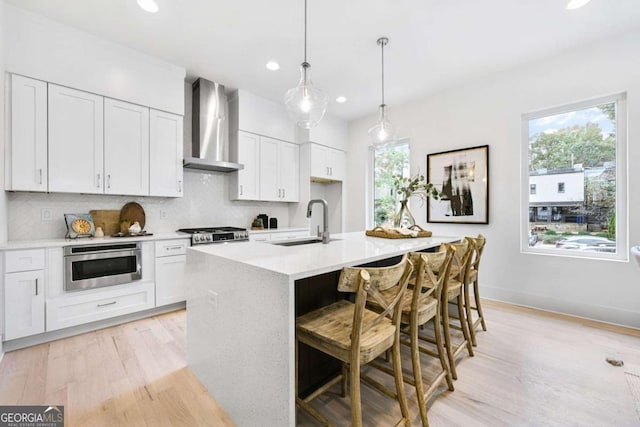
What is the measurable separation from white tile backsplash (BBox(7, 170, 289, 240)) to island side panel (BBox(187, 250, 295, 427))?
2.04 metres

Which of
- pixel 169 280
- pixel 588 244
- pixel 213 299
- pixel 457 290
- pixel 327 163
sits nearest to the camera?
pixel 213 299

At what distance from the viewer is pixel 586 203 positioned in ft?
9.75

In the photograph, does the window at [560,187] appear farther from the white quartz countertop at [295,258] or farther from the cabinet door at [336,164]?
the cabinet door at [336,164]

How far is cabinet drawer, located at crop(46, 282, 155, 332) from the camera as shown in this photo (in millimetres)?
2434

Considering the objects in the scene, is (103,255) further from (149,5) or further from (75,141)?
(149,5)

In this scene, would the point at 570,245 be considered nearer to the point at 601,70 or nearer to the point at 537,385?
the point at 601,70

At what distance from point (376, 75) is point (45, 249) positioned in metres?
3.89

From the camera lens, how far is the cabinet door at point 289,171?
14.8ft

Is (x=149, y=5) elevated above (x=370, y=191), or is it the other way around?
(x=149, y=5)

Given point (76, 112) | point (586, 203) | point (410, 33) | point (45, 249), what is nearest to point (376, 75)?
point (410, 33)

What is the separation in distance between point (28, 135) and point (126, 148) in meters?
0.73

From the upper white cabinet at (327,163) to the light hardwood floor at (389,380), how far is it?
10.1 ft

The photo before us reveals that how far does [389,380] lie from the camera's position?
185 centimetres

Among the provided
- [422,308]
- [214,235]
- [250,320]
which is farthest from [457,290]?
[214,235]
